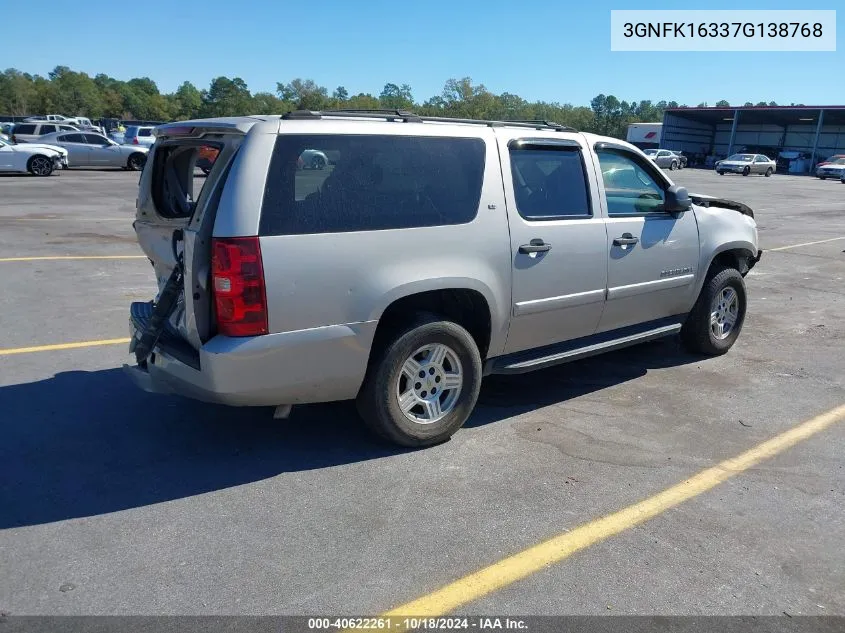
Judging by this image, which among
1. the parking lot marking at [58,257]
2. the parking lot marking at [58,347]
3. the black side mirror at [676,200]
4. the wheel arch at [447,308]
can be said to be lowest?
the parking lot marking at [58,257]

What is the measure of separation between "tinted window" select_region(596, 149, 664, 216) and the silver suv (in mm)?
16

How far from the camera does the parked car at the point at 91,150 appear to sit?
28781 millimetres

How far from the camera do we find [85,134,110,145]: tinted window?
29172mm

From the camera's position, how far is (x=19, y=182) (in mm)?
22469

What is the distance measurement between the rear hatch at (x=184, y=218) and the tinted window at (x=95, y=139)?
26.9 m

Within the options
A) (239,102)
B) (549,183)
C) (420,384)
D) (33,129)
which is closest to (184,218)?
(420,384)

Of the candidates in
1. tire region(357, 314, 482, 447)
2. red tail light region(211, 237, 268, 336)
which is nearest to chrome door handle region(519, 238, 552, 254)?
tire region(357, 314, 482, 447)

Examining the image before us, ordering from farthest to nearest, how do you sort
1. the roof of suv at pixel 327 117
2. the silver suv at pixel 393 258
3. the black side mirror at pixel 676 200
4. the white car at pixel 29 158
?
the white car at pixel 29 158
the black side mirror at pixel 676 200
the roof of suv at pixel 327 117
the silver suv at pixel 393 258

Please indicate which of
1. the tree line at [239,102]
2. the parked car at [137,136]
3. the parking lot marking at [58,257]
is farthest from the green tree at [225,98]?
the parking lot marking at [58,257]

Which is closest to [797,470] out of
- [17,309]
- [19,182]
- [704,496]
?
[704,496]

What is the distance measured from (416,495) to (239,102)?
103845mm

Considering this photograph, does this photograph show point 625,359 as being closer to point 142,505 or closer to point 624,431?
point 624,431

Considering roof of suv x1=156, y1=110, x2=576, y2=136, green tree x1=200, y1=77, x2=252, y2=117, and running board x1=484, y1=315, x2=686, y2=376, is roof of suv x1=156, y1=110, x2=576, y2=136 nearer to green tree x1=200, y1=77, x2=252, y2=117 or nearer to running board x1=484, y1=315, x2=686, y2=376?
running board x1=484, y1=315, x2=686, y2=376

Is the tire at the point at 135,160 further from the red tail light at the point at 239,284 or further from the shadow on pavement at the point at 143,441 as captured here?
the red tail light at the point at 239,284
